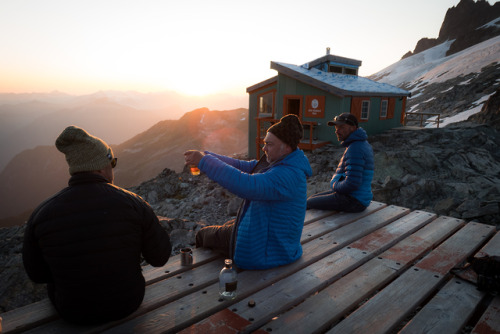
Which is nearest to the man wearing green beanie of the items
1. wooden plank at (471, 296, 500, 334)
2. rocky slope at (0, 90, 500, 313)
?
wooden plank at (471, 296, 500, 334)

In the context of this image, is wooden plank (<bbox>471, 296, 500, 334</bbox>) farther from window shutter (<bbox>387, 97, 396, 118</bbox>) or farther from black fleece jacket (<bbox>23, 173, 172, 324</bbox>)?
window shutter (<bbox>387, 97, 396, 118</bbox>)

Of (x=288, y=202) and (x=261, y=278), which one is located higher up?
(x=288, y=202)

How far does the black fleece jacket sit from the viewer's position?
1.96m

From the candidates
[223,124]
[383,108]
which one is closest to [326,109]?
[383,108]

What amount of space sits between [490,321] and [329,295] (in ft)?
3.92

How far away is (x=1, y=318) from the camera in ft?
7.39

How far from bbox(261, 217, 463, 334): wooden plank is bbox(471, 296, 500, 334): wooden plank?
2.42 feet

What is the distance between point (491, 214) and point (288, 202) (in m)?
6.64

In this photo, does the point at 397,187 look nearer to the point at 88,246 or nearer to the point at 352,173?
→ the point at 352,173

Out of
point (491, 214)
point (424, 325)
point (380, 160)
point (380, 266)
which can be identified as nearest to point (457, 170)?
point (380, 160)

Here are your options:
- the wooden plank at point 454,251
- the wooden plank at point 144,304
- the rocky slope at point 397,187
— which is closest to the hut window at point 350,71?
the rocky slope at point 397,187

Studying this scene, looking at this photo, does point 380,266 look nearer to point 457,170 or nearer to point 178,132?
point 457,170

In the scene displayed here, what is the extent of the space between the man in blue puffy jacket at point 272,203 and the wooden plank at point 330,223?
2.72ft

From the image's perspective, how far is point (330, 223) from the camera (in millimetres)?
4320
